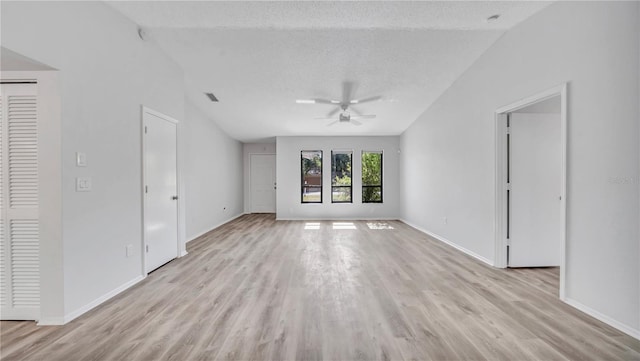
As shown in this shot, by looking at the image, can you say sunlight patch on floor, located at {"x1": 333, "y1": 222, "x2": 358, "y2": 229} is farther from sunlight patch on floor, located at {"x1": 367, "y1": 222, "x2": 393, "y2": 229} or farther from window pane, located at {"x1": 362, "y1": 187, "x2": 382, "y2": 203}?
window pane, located at {"x1": 362, "y1": 187, "x2": 382, "y2": 203}

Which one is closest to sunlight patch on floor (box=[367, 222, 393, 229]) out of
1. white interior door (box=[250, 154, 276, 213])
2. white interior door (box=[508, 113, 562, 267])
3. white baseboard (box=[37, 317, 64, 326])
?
white interior door (box=[508, 113, 562, 267])

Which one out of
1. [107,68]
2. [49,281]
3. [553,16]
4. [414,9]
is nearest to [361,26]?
[414,9]

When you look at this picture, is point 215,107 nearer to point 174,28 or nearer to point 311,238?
point 174,28

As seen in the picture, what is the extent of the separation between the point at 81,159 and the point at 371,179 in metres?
7.10

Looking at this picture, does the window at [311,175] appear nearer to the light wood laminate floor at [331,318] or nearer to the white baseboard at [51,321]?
the light wood laminate floor at [331,318]

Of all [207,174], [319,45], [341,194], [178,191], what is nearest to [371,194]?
[341,194]

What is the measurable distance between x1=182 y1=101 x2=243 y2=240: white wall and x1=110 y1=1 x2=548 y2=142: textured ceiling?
0.67m

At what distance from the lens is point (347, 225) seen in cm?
739

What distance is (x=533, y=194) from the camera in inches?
151

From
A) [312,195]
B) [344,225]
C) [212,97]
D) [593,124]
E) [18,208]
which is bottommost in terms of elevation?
[344,225]

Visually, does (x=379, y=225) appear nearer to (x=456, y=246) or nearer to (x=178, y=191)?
(x=456, y=246)

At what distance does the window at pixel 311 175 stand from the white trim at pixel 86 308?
5.63 metres

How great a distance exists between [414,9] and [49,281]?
4.45 metres

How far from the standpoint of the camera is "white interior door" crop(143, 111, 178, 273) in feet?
11.9
